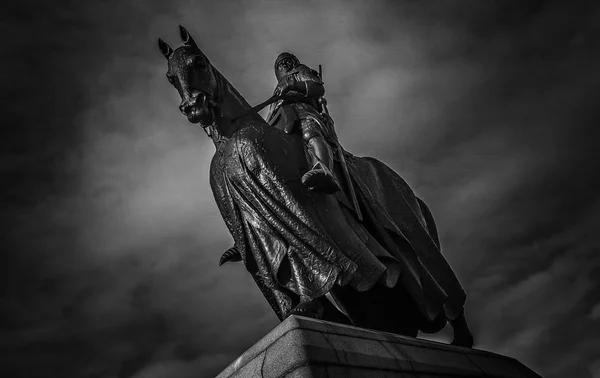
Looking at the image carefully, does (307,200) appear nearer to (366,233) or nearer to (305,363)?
(366,233)

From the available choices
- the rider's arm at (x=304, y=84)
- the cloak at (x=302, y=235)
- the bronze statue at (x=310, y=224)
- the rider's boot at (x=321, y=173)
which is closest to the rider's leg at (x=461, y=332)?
the bronze statue at (x=310, y=224)

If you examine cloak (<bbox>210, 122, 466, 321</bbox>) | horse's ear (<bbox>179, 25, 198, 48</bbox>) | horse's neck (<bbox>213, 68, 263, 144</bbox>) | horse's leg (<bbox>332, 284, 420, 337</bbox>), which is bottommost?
horse's leg (<bbox>332, 284, 420, 337</bbox>)

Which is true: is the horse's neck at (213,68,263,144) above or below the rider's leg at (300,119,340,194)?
above

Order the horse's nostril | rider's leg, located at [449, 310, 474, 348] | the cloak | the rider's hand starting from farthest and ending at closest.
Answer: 1. rider's leg, located at [449, 310, 474, 348]
2. the rider's hand
3. the horse's nostril
4. the cloak

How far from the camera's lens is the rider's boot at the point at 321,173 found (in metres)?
3.84

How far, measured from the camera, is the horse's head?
423 centimetres

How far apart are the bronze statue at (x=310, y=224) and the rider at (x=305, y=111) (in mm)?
16

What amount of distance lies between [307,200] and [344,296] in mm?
1044

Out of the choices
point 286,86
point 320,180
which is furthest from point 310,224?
point 286,86

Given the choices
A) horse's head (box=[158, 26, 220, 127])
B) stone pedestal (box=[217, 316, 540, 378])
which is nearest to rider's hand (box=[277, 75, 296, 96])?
horse's head (box=[158, 26, 220, 127])

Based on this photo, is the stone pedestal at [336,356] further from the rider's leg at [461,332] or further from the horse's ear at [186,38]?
the horse's ear at [186,38]

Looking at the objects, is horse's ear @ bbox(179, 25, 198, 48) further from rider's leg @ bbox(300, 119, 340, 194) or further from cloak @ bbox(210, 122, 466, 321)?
rider's leg @ bbox(300, 119, 340, 194)

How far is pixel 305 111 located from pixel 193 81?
109cm

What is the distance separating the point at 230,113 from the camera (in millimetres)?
4551
